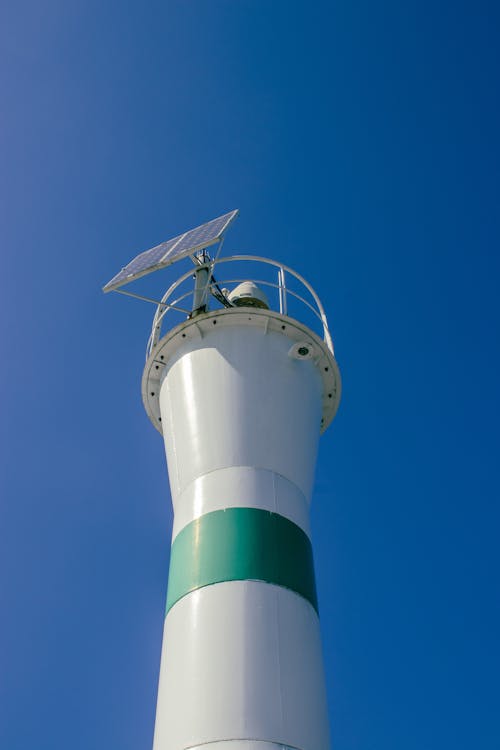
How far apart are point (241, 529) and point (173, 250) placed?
5519 millimetres

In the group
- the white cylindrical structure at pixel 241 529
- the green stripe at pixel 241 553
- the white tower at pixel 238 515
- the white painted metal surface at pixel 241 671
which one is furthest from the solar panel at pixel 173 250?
the white painted metal surface at pixel 241 671

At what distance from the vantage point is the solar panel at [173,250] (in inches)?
429

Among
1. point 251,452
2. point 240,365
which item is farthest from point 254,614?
point 240,365

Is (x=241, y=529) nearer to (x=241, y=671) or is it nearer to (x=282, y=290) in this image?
(x=241, y=671)

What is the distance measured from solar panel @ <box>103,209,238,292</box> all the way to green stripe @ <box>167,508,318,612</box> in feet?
14.4

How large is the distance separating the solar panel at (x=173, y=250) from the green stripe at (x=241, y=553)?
439 cm

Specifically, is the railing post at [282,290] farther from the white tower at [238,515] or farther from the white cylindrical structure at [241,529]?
the white cylindrical structure at [241,529]

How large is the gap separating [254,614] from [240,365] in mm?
3733

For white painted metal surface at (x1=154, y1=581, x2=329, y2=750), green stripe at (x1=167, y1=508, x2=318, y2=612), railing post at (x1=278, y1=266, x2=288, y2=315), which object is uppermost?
railing post at (x1=278, y1=266, x2=288, y2=315)

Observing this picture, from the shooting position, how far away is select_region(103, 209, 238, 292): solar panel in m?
10.9

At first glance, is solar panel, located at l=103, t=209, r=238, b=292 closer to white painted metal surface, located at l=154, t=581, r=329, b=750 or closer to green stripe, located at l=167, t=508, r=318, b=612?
green stripe, located at l=167, t=508, r=318, b=612

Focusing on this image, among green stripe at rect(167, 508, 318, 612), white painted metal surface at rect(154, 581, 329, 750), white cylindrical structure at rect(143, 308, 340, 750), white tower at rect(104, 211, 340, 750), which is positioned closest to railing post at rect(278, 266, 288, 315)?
white tower at rect(104, 211, 340, 750)

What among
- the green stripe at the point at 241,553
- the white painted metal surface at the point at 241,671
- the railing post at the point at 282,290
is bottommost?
the white painted metal surface at the point at 241,671

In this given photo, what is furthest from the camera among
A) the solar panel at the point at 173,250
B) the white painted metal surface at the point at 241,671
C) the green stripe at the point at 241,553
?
the solar panel at the point at 173,250
